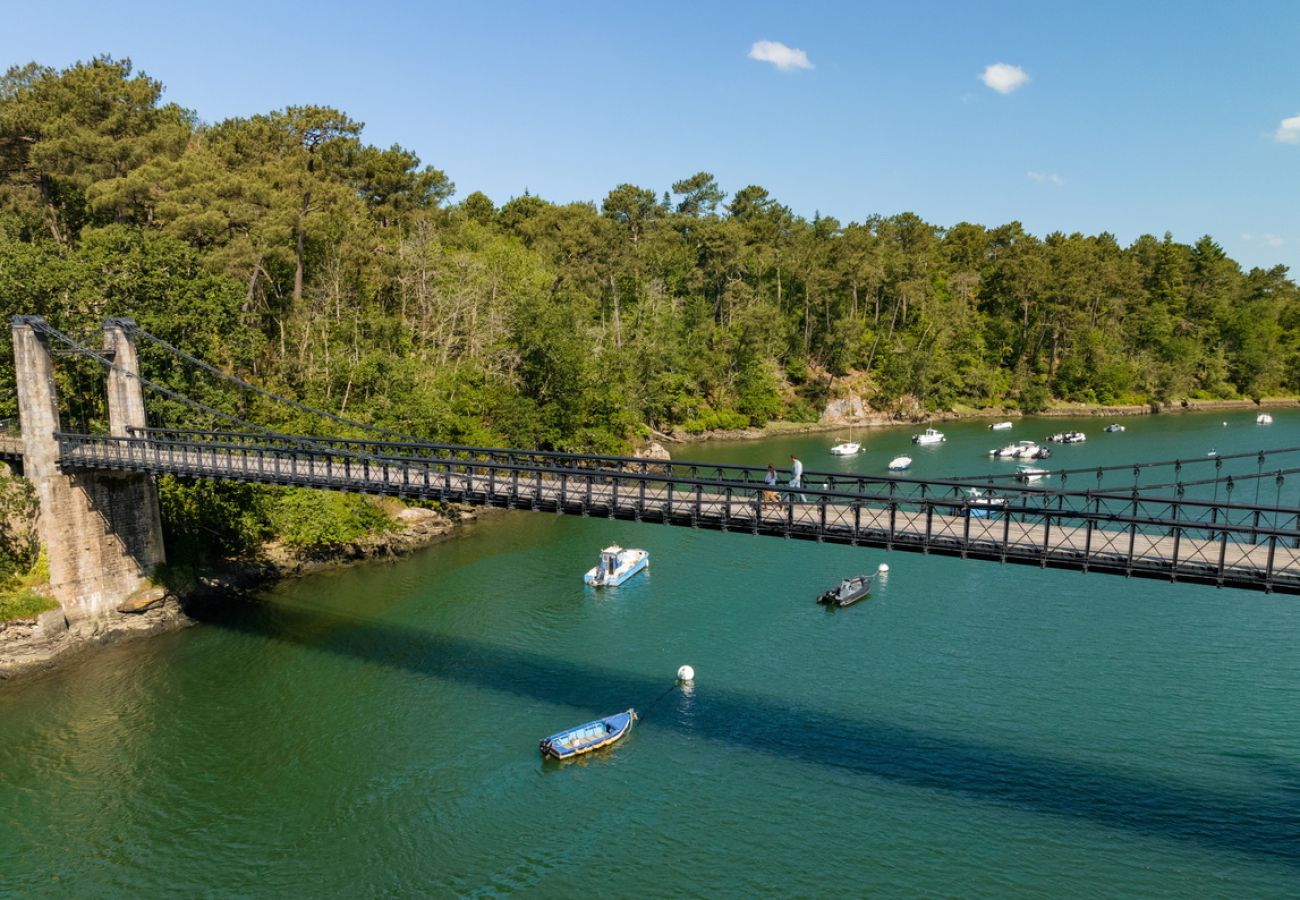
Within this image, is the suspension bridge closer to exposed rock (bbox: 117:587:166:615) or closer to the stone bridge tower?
the stone bridge tower

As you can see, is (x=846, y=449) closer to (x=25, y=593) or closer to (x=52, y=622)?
(x=52, y=622)

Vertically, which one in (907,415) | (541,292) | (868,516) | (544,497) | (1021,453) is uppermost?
(541,292)

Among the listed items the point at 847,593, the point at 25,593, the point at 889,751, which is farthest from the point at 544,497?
the point at 25,593

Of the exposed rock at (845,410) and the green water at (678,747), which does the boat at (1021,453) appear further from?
the green water at (678,747)

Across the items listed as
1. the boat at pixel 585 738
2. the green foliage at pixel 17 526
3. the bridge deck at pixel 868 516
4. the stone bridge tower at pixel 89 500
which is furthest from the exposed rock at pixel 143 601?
the boat at pixel 585 738

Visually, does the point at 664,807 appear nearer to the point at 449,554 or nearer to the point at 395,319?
the point at 449,554

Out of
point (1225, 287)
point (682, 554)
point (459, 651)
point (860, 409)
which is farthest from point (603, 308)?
point (1225, 287)

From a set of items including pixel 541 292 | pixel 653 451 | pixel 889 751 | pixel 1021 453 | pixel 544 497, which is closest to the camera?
pixel 889 751
